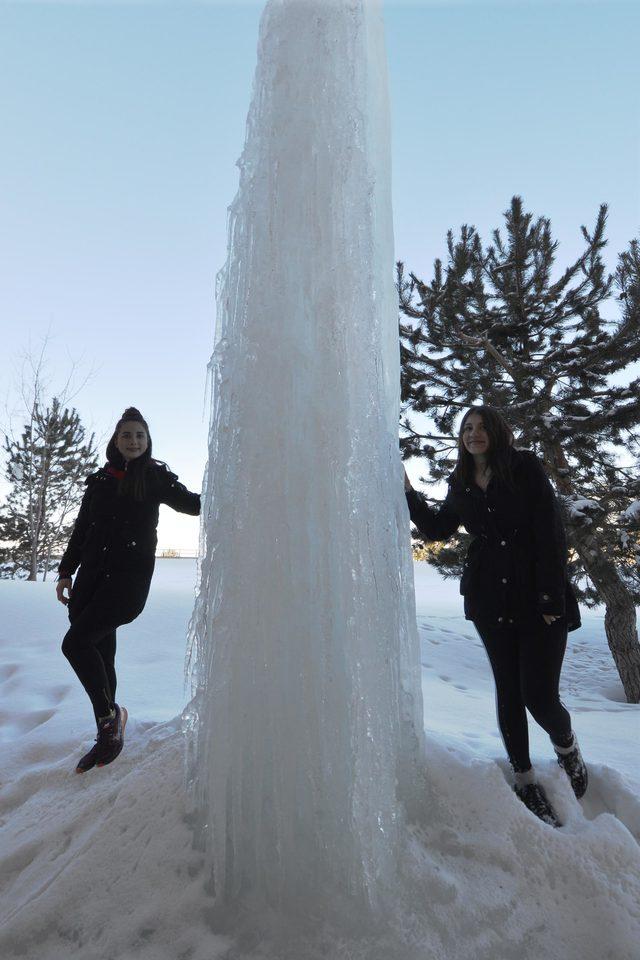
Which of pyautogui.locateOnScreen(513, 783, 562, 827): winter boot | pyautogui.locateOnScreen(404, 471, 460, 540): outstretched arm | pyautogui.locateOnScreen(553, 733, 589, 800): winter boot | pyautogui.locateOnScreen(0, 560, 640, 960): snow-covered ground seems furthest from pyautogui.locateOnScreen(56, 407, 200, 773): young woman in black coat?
pyautogui.locateOnScreen(553, 733, 589, 800): winter boot

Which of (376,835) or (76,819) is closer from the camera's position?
(376,835)

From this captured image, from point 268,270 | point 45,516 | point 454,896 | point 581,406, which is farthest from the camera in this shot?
point 45,516

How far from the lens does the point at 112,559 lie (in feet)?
7.26

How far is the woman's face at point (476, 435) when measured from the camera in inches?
83.4

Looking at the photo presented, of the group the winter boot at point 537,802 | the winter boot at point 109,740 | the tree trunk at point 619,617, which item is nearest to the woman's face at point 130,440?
the winter boot at point 109,740

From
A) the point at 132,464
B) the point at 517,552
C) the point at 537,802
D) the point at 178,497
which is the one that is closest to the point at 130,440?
the point at 132,464

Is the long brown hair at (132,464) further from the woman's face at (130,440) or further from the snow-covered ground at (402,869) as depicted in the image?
the snow-covered ground at (402,869)

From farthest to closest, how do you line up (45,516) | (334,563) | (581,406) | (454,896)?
(45,516)
(581,406)
(334,563)
(454,896)

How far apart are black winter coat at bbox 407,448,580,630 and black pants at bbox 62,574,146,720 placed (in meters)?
1.40

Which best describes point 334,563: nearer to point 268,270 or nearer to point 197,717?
point 197,717

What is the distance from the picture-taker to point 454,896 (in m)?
1.31

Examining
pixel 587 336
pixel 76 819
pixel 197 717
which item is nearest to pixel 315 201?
pixel 197 717

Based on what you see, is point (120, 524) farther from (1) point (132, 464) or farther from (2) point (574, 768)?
(2) point (574, 768)

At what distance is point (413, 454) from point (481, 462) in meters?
4.72
